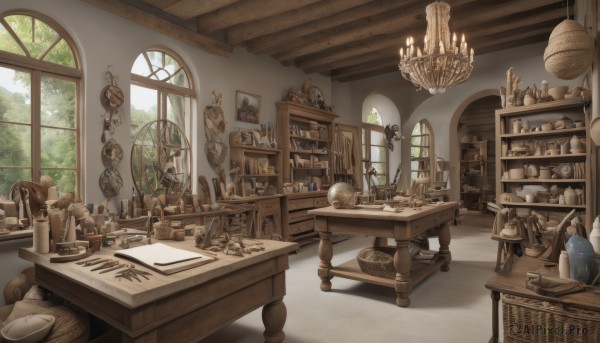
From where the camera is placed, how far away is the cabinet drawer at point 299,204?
635 centimetres

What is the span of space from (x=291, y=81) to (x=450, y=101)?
401 cm

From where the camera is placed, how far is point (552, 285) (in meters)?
1.80

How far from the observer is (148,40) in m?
4.73

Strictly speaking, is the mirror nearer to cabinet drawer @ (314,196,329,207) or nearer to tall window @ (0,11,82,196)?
tall window @ (0,11,82,196)

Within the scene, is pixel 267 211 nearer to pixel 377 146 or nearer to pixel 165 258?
pixel 165 258

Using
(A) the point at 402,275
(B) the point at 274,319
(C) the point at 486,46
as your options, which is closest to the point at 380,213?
(A) the point at 402,275

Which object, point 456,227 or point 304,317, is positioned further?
point 456,227

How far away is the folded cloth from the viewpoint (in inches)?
68.6

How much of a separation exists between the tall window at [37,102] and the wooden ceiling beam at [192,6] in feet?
4.32

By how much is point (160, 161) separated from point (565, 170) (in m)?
5.79

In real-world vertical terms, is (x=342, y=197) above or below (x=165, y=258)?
above

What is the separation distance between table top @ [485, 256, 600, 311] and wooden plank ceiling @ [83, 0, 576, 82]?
3610mm

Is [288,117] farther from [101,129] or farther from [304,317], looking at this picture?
[304,317]

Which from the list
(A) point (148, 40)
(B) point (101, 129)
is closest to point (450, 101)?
(A) point (148, 40)
